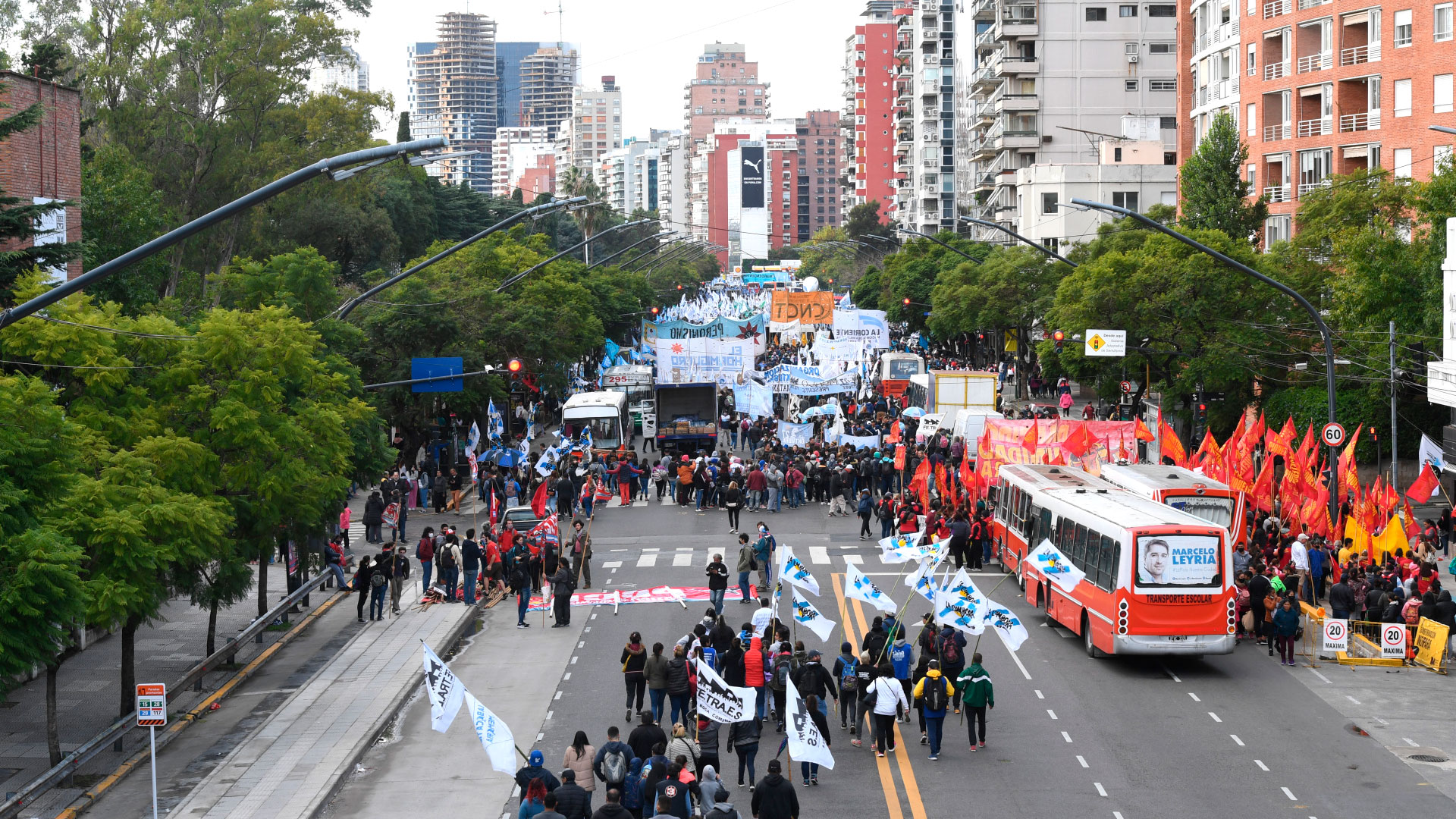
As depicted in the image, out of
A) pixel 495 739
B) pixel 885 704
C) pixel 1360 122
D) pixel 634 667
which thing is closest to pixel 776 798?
pixel 495 739

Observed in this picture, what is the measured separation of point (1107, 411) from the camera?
6075 cm

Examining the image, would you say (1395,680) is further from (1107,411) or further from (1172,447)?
(1107,411)

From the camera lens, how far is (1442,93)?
2208 inches

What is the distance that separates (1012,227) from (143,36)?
58.0 m

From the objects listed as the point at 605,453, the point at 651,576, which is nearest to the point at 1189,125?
the point at 605,453

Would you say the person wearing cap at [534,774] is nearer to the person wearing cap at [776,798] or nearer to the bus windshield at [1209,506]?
the person wearing cap at [776,798]

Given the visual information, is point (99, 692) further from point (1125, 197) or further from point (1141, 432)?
point (1125, 197)

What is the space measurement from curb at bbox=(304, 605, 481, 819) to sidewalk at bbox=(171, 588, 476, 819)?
17 mm

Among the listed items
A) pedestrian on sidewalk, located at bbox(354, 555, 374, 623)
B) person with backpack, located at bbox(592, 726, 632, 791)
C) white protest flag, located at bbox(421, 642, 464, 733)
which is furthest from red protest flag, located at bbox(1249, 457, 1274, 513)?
white protest flag, located at bbox(421, 642, 464, 733)

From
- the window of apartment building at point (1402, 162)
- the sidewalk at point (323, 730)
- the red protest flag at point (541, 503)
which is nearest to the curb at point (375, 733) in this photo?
the sidewalk at point (323, 730)

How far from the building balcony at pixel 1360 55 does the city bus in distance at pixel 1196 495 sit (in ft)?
120

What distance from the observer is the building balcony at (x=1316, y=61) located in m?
61.7

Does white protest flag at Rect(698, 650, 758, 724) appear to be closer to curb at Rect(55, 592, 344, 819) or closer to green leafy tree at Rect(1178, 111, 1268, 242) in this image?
curb at Rect(55, 592, 344, 819)

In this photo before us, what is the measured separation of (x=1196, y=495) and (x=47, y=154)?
26231mm
